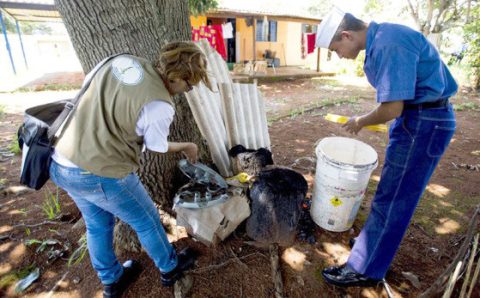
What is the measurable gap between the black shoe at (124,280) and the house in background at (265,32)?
36.0 ft

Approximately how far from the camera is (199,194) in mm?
2350

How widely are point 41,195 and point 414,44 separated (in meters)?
3.98

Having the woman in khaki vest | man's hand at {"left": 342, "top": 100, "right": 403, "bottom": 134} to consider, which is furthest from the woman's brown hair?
man's hand at {"left": 342, "top": 100, "right": 403, "bottom": 134}

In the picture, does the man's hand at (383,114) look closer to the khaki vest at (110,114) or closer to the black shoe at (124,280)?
the khaki vest at (110,114)

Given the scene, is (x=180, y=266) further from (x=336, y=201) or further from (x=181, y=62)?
(x=181, y=62)

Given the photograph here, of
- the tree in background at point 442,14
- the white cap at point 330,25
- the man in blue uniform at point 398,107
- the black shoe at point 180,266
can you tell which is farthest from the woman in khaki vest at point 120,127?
the tree in background at point 442,14

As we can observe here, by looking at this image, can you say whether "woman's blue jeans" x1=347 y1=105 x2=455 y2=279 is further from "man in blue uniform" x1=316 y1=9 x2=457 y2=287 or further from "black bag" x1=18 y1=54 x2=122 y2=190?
"black bag" x1=18 y1=54 x2=122 y2=190

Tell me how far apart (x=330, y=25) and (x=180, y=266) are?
2.03 metres

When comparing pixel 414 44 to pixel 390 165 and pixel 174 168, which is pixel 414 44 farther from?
pixel 174 168

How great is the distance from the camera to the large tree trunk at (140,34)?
2025 mm

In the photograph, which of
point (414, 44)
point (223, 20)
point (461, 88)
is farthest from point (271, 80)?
point (414, 44)

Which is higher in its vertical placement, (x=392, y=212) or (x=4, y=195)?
(x=392, y=212)

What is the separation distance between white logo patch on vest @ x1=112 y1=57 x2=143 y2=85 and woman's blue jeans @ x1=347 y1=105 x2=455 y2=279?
1.59 meters

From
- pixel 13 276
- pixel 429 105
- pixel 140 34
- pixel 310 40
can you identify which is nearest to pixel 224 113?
pixel 140 34
